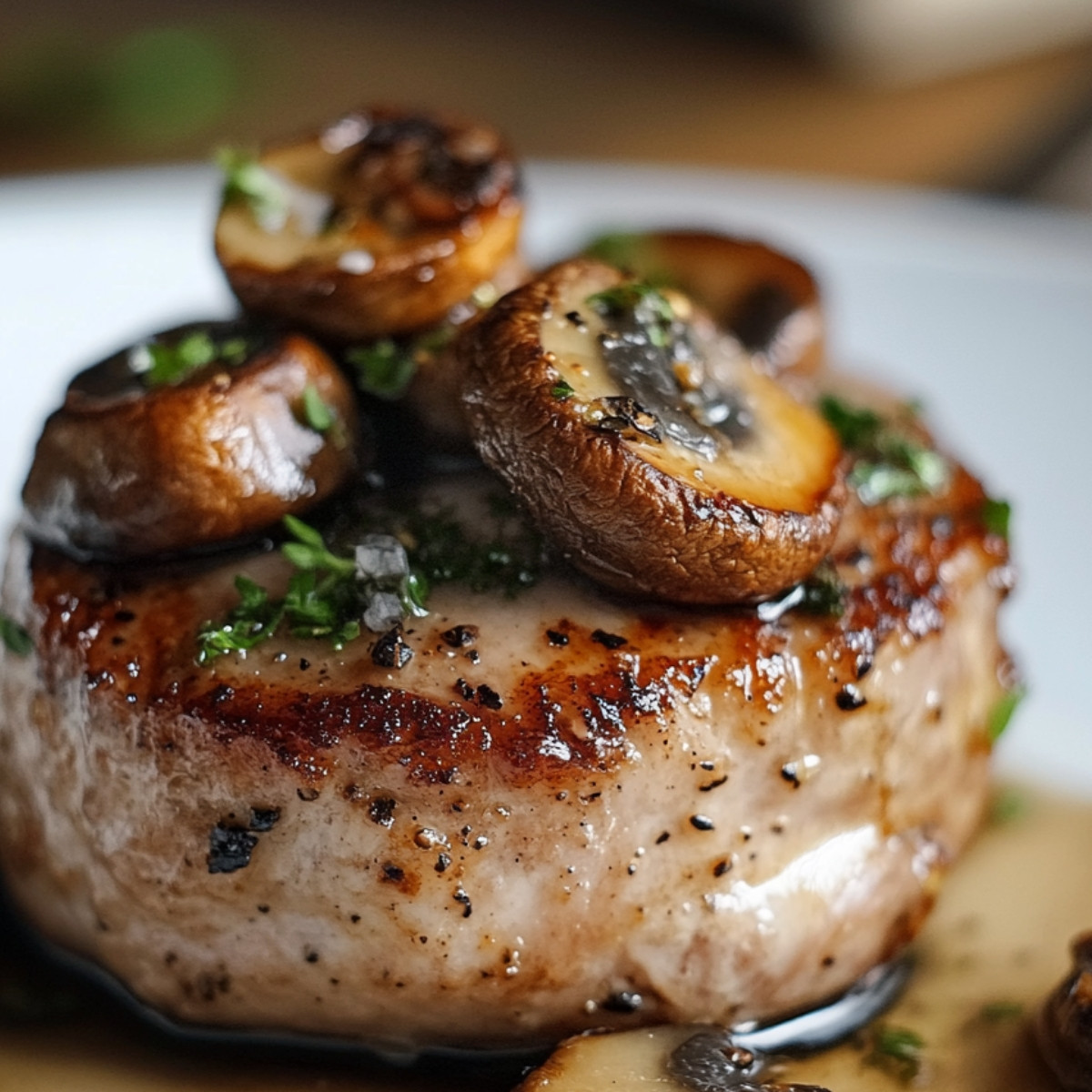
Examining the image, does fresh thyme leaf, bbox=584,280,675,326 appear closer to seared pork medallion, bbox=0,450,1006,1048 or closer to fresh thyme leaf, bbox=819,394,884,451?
seared pork medallion, bbox=0,450,1006,1048

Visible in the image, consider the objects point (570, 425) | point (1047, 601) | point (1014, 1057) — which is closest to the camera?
point (570, 425)

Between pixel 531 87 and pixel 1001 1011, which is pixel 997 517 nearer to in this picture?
pixel 1001 1011

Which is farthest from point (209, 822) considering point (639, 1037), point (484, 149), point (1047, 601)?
point (1047, 601)

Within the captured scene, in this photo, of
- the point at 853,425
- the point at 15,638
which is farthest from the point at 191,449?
the point at 853,425

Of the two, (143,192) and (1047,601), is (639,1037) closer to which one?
(1047,601)

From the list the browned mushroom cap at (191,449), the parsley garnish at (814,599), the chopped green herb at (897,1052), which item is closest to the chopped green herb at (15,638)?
the browned mushroom cap at (191,449)

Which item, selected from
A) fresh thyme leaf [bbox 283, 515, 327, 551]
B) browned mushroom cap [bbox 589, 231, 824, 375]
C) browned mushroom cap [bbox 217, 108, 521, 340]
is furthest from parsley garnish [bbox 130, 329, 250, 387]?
browned mushroom cap [bbox 589, 231, 824, 375]

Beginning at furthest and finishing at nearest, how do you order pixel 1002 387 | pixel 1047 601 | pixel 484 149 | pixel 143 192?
pixel 143 192
pixel 1002 387
pixel 1047 601
pixel 484 149
